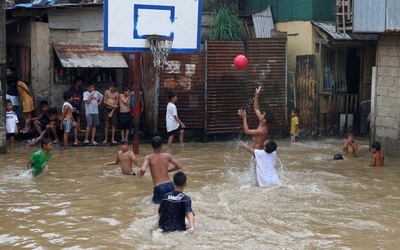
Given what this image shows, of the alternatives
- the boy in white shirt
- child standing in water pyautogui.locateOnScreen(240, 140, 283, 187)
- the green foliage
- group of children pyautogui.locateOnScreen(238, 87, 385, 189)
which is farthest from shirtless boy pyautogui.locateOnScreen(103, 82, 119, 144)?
child standing in water pyautogui.locateOnScreen(240, 140, 283, 187)

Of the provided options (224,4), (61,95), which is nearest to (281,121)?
(224,4)

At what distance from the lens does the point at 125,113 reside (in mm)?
16859

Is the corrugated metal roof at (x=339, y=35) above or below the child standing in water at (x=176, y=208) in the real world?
above

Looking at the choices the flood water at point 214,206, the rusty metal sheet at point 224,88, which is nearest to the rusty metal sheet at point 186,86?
the rusty metal sheet at point 224,88

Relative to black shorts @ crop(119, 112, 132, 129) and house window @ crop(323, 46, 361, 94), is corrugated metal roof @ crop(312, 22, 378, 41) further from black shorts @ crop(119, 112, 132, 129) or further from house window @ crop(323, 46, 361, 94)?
black shorts @ crop(119, 112, 132, 129)

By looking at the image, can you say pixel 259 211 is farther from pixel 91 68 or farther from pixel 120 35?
pixel 91 68

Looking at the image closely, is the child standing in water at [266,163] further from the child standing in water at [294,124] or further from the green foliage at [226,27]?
the green foliage at [226,27]

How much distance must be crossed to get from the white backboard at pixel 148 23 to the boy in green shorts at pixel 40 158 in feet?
9.28

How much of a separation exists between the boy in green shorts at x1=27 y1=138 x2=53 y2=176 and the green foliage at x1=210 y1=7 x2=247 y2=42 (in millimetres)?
7949

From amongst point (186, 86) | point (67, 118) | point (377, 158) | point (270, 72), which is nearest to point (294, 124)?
point (270, 72)

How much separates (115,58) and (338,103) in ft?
20.7

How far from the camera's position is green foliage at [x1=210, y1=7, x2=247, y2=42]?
61.9 feet

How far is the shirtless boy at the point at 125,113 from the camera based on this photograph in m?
16.8

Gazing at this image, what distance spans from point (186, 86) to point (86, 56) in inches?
106
